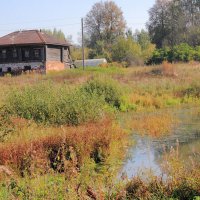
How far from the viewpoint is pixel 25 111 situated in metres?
16.4

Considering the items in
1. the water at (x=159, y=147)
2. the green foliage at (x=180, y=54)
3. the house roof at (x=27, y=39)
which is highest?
the house roof at (x=27, y=39)

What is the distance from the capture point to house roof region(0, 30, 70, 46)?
157 feet

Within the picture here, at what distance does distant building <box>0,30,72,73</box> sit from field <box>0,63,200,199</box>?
2199cm

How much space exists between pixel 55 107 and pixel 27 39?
3373 centimetres

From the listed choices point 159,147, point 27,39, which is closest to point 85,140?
point 159,147

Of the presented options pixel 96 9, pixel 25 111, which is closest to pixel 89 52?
pixel 96 9

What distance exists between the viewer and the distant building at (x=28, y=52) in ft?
158

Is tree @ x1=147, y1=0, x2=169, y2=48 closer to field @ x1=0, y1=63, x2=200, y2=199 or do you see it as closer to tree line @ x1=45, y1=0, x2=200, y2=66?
tree line @ x1=45, y1=0, x2=200, y2=66

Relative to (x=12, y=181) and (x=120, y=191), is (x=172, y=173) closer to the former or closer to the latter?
(x=120, y=191)

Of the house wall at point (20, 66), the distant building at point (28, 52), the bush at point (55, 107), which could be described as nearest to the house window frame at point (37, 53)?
the distant building at point (28, 52)

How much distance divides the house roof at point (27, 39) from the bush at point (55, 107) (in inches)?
1217

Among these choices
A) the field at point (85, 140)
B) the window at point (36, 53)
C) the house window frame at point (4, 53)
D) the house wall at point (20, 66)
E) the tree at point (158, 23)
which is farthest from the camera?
the tree at point (158, 23)

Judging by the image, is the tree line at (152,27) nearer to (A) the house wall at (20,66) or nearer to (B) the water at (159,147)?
(A) the house wall at (20,66)

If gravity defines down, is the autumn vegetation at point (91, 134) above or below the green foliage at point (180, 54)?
below
